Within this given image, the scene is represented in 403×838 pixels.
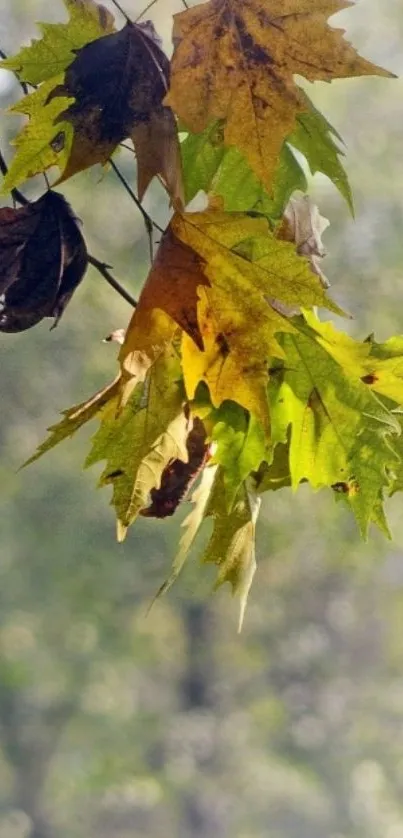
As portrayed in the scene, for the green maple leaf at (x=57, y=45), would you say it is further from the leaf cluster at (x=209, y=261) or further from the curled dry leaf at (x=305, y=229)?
the curled dry leaf at (x=305, y=229)

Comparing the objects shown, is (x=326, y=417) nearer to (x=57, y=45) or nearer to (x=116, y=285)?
(x=116, y=285)

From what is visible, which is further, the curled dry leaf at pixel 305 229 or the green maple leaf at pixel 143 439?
the curled dry leaf at pixel 305 229

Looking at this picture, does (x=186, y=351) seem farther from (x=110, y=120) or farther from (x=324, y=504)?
(x=324, y=504)

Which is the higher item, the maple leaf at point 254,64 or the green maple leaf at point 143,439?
the maple leaf at point 254,64

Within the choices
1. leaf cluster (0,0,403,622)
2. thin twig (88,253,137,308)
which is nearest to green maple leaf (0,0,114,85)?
leaf cluster (0,0,403,622)

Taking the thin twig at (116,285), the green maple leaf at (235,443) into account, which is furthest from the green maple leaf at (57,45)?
the green maple leaf at (235,443)

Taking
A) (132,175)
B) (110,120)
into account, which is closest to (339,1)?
(110,120)
